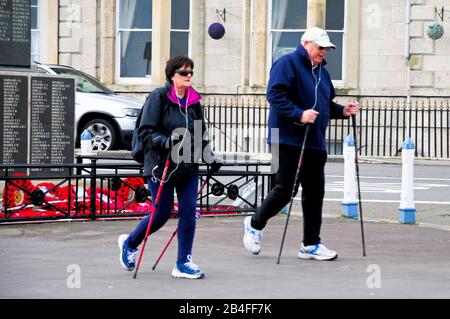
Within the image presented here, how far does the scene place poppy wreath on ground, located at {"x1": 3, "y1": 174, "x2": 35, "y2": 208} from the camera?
14.9 m

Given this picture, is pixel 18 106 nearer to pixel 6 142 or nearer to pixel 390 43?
pixel 6 142

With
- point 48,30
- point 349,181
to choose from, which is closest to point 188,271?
point 349,181

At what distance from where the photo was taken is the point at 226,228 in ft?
48.5

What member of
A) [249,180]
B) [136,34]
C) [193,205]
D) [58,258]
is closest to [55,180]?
[249,180]

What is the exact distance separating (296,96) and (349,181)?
170 inches

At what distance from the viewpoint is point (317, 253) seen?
11.9m

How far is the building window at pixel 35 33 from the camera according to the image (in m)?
33.2

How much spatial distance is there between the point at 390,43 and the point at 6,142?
16524 millimetres

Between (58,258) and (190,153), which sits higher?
(190,153)

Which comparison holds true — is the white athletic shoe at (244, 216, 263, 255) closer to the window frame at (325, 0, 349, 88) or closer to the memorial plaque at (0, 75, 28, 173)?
the memorial plaque at (0, 75, 28, 173)

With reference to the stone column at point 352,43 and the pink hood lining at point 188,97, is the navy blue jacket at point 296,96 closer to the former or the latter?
the pink hood lining at point 188,97

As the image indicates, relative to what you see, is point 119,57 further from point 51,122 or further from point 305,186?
point 305,186

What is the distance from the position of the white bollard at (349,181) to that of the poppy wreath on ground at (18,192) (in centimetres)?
363

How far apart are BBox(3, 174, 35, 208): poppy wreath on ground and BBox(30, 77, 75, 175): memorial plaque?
0.86 metres
